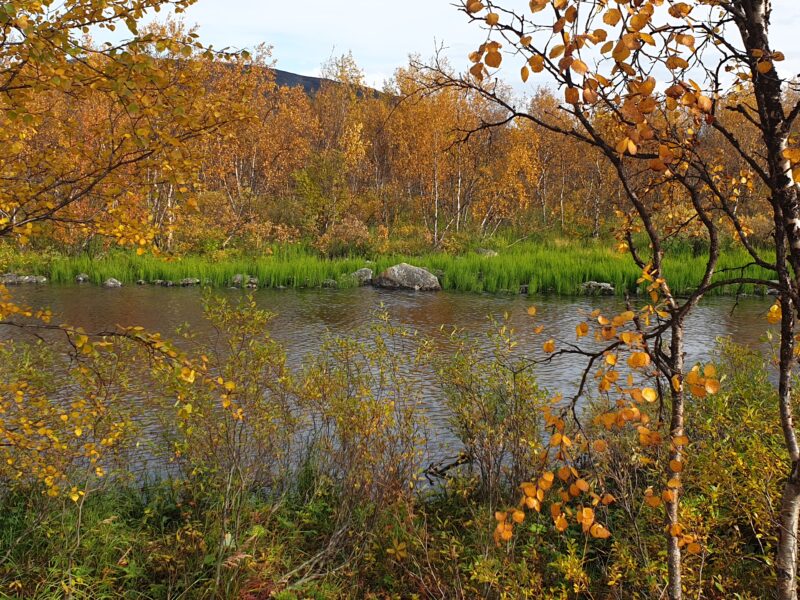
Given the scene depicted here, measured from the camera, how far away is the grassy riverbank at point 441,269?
1648 centimetres

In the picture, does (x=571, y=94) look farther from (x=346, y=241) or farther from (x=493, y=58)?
(x=346, y=241)

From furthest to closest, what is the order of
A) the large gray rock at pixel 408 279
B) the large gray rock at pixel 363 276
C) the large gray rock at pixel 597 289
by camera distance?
the large gray rock at pixel 363 276, the large gray rock at pixel 408 279, the large gray rock at pixel 597 289

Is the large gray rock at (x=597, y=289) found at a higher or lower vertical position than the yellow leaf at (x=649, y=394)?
lower

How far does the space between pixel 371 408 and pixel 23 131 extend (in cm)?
253

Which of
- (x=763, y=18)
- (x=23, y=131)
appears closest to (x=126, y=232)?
(x=23, y=131)

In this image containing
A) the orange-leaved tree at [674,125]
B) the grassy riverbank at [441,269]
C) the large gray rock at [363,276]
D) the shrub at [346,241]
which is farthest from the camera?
the shrub at [346,241]

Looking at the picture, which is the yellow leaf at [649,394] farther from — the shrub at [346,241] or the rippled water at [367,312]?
the shrub at [346,241]

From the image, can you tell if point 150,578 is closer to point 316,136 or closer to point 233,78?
point 233,78

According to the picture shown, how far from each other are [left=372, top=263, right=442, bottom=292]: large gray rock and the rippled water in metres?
0.64

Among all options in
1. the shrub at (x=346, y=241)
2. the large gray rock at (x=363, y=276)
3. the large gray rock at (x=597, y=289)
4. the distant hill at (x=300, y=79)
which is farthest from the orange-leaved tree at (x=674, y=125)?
the distant hill at (x=300, y=79)

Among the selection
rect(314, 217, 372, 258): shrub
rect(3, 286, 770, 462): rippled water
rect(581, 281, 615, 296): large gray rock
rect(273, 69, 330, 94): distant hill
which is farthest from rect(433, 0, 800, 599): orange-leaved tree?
rect(273, 69, 330, 94): distant hill

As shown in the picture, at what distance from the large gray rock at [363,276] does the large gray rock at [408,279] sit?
17.7 inches

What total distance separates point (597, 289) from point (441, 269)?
14.7ft

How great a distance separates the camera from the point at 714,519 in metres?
3.37
